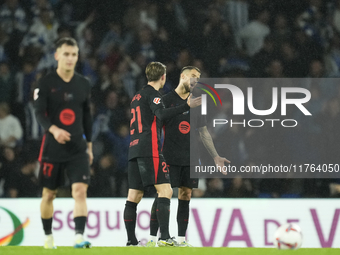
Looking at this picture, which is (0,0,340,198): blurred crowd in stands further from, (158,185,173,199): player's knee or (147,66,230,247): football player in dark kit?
(158,185,173,199): player's knee

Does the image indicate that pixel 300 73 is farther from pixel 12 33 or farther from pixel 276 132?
pixel 12 33

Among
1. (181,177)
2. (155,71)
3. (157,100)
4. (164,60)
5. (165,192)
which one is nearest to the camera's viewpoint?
(157,100)

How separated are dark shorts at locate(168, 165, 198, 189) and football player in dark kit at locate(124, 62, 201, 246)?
1.26ft

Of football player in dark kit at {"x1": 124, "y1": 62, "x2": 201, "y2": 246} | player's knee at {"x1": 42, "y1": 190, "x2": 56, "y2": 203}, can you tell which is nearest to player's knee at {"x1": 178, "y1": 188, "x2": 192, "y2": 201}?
A: football player in dark kit at {"x1": 124, "y1": 62, "x2": 201, "y2": 246}

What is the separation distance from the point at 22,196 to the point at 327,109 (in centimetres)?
485

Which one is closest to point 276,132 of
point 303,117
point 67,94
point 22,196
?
point 303,117

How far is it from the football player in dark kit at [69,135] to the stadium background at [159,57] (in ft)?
12.1

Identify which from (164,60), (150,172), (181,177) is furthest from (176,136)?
(164,60)

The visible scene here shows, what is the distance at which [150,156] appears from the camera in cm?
534

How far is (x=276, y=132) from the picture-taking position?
9039 millimetres

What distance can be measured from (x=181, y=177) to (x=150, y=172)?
62 centimetres

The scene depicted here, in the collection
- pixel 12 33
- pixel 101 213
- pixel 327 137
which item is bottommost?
pixel 101 213

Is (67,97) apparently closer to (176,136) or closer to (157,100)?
(157,100)

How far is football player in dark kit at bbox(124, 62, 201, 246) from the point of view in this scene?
5289 mm
